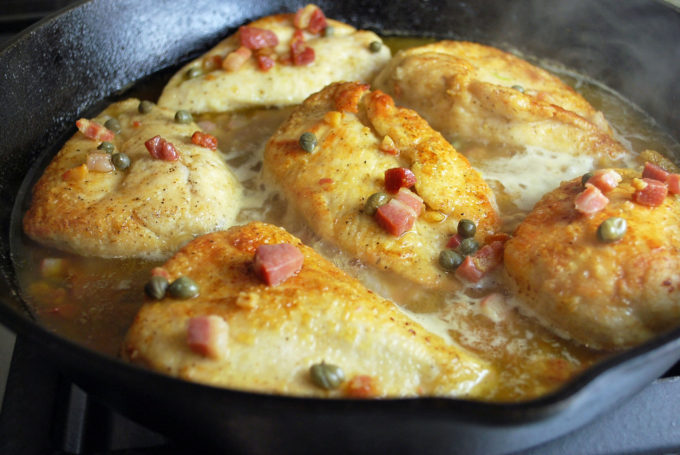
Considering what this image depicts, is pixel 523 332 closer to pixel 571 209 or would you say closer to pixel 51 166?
pixel 571 209

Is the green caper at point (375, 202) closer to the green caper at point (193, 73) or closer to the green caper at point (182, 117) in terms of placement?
the green caper at point (182, 117)

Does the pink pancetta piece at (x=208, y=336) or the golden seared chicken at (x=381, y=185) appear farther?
the golden seared chicken at (x=381, y=185)

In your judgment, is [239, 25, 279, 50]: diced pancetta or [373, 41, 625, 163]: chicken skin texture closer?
[373, 41, 625, 163]: chicken skin texture

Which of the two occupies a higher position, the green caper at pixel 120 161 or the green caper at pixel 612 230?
the green caper at pixel 612 230

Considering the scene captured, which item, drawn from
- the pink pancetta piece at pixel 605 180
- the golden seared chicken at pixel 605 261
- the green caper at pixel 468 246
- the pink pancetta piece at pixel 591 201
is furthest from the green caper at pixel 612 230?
the green caper at pixel 468 246

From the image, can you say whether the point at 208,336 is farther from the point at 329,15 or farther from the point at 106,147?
the point at 329,15

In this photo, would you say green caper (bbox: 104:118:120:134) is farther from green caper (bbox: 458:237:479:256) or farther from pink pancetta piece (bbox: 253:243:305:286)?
green caper (bbox: 458:237:479:256)

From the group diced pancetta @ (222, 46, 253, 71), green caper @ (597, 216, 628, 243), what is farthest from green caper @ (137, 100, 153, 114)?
green caper @ (597, 216, 628, 243)

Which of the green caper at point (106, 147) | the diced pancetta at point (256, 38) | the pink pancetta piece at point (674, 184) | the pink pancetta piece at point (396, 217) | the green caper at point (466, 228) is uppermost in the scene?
the diced pancetta at point (256, 38)
